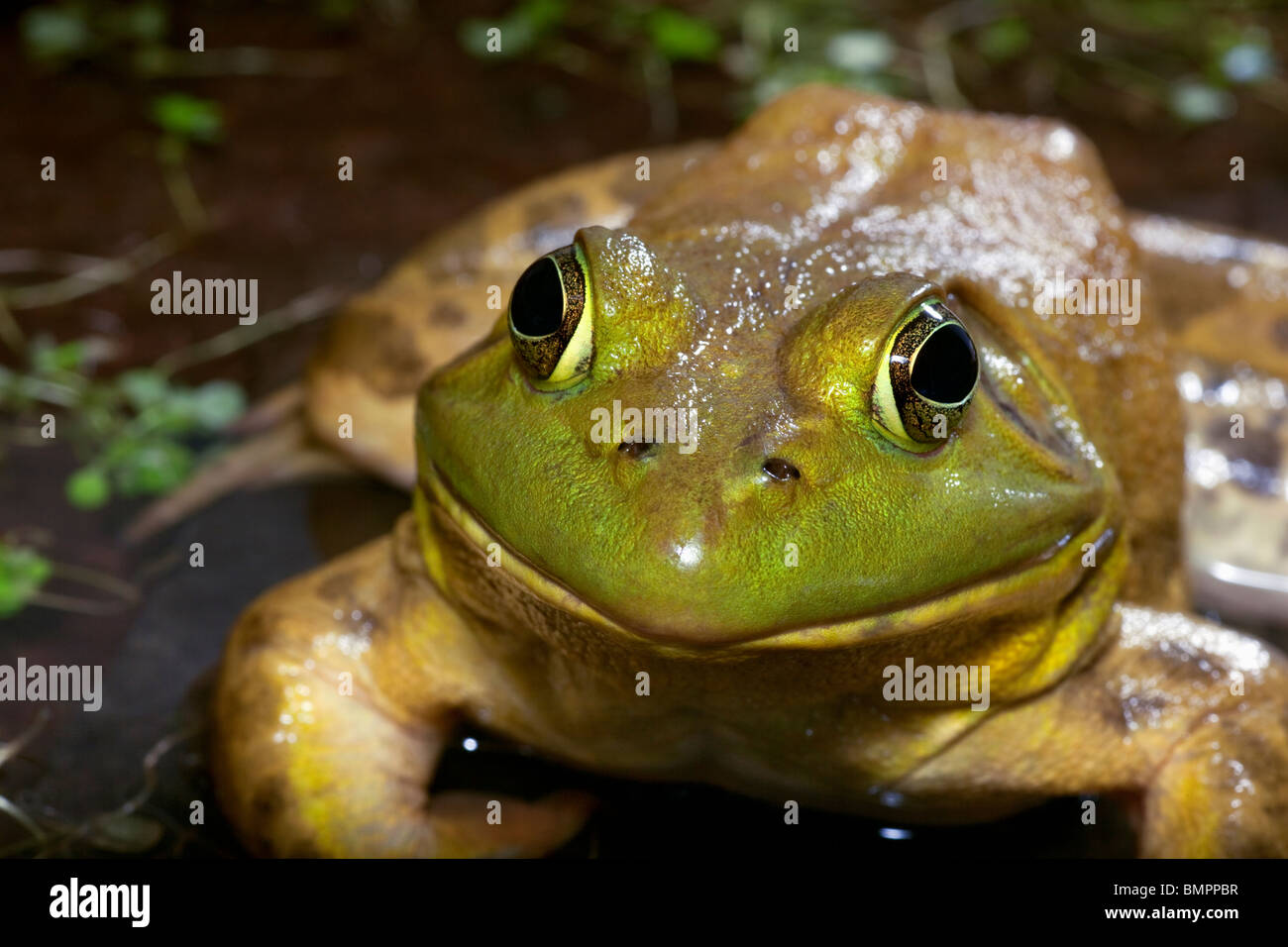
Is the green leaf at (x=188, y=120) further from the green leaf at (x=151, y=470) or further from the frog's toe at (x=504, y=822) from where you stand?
the frog's toe at (x=504, y=822)

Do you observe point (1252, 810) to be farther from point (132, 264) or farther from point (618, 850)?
point (132, 264)

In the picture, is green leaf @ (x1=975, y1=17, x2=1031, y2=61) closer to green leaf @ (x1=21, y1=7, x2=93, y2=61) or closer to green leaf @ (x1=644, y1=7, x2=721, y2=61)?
green leaf @ (x1=644, y1=7, x2=721, y2=61)

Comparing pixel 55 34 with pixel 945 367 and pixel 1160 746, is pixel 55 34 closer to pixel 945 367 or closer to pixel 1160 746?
pixel 945 367

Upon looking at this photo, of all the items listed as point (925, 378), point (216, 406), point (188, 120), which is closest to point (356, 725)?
point (925, 378)

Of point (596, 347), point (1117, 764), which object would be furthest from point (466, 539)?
point (1117, 764)

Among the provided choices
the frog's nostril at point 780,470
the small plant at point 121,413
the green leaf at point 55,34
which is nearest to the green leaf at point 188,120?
the green leaf at point 55,34

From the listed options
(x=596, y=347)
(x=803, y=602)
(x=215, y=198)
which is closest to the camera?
(x=803, y=602)
